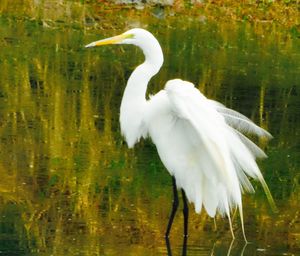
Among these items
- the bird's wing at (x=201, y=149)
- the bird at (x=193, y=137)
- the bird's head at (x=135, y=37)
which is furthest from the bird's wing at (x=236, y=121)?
the bird's head at (x=135, y=37)

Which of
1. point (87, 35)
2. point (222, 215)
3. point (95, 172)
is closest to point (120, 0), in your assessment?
point (87, 35)

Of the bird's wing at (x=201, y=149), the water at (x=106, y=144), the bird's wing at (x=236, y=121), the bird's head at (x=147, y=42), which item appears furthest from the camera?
the bird's head at (x=147, y=42)

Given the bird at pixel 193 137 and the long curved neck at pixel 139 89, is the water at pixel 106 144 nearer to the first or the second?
the bird at pixel 193 137

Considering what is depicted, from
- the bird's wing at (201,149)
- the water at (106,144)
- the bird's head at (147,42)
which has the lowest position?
the water at (106,144)

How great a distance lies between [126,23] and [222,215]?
12.4 meters

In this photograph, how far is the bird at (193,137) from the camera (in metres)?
6.33

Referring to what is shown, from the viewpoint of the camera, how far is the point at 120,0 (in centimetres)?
2164

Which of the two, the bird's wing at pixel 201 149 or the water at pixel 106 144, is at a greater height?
the bird's wing at pixel 201 149

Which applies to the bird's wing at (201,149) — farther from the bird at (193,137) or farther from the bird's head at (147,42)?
the bird's head at (147,42)

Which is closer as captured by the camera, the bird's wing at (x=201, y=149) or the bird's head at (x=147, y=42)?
the bird's wing at (x=201, y=149)

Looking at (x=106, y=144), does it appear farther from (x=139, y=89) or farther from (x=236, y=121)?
(x=236, y=121)

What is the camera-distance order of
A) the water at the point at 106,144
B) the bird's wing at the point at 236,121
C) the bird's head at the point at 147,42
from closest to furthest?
the water at the point at 106,144, the bird's wing at the point at 236,121, the bird's head at the point at 147,42

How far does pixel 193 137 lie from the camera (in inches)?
260

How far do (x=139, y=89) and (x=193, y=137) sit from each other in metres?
0.75
